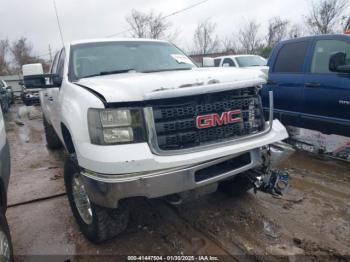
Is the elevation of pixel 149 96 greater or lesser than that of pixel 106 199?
greater

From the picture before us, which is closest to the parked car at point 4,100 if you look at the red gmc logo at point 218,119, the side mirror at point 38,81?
the side mirror at point 38,81

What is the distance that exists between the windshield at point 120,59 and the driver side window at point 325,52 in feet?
7.53

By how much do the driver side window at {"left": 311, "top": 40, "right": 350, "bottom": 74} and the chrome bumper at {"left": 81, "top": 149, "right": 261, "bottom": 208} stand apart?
344 centimetres

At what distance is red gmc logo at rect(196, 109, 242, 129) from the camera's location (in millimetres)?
2617

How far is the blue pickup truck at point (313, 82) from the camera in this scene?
4664 millimetres

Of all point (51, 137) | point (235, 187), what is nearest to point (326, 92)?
point (235, 187)

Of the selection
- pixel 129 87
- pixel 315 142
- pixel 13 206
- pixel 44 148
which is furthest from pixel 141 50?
pixel 44 148

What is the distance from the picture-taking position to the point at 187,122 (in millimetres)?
2578

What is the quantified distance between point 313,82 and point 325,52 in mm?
507

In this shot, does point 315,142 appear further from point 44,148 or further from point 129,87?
A: point 44,148

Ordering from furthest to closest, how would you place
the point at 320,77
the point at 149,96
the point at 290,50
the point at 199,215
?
the point at 290,50
the point at 320,77
the point at 199,215
the point at 149,96

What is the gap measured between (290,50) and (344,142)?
1823 mm

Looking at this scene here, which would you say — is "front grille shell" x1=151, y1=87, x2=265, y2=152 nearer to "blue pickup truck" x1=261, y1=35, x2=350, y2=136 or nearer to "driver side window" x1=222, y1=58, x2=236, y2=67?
"blue pickup truck" x1=261, y1=35, x2=350, y2=136

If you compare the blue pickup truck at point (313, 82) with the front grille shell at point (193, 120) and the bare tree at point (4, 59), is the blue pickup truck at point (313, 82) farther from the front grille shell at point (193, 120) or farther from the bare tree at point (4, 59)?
the bare tree at point (4, 59)
